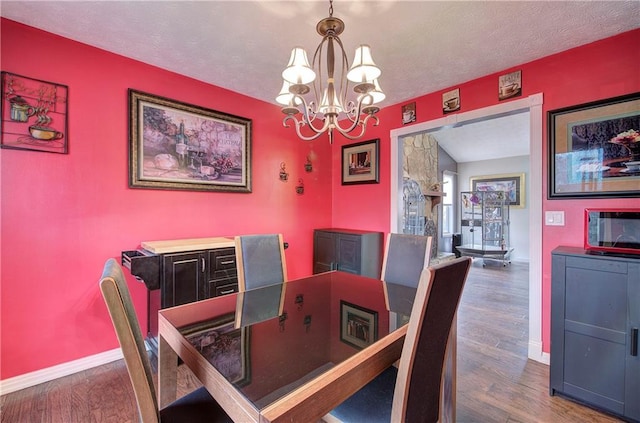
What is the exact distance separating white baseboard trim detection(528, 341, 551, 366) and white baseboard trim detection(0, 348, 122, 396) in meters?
3.29

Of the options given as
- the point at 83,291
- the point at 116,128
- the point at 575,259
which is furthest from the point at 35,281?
the point at 575,259

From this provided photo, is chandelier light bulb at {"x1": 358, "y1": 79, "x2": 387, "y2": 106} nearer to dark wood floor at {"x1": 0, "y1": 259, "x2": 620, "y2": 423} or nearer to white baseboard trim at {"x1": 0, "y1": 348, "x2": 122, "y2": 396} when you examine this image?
dark wood floor at {"x1": 0, "y1": 259, "x2": 620, "y2": 423}

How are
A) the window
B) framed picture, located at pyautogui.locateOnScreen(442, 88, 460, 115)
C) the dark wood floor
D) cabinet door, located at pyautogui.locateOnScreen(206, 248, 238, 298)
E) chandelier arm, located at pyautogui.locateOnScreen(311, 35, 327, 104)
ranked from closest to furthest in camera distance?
chandelier arm, located at pyautogui.locateOnScreen(311, 35, 327, 104)
the dark wood floor
cabinet door, located at pyautogui.locateOnScreen(206, 248, 238, 298)
framed picture, located at pyautogui.locateOnScreen(442, 88, 460, 115)
the window

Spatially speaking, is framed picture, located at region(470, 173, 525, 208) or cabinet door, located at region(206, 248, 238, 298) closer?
cabinet door, located at region(206, 248, 238, 298)

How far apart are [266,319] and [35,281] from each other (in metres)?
1.93

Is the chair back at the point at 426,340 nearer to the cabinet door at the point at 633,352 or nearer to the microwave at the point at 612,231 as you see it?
the cabinet door at the point at 633,352

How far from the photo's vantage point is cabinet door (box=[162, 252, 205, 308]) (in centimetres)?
211

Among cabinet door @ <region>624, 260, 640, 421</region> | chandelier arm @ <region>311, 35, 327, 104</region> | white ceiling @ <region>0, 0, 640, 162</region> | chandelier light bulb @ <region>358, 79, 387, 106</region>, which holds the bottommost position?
cabinet door @ <region>624, 260, 640, 421</region>

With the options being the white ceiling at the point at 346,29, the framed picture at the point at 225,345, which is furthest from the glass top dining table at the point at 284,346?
the white ceiling at the point at 346,29

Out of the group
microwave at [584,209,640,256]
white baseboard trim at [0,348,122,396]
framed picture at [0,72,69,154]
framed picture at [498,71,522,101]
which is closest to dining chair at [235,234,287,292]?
white baseboard trim at [0,348,122,396]

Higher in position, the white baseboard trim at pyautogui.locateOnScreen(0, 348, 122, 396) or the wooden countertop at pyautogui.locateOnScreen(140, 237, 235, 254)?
the wooden countertop at pyautogui.locateOnScreen(140, 237, 235, 254)

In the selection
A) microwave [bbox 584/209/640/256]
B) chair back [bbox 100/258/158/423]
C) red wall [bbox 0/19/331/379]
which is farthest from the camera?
red wall [bbox 0/19/331/379]

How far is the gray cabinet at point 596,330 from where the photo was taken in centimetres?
162

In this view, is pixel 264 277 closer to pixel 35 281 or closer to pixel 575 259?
pixel 35 281
